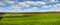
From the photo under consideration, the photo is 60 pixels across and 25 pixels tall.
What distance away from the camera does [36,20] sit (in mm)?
1984

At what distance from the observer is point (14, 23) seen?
194 centimetres

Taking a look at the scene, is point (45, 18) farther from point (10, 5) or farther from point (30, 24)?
point (10, 5)

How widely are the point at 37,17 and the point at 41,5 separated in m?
0.19

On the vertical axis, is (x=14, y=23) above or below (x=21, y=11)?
below

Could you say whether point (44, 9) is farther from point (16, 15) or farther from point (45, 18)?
point (16, 15)

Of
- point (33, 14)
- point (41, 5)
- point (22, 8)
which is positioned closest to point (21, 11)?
point (22, 8)

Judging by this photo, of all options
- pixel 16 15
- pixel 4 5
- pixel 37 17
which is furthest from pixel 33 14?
pixel 4 5

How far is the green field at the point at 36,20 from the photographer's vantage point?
1.95 m

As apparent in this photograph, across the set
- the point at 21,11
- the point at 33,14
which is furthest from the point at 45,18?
the point at 21,11

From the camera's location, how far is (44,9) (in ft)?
6.56

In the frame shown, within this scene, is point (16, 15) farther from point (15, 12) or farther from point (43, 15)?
point (43, 15)

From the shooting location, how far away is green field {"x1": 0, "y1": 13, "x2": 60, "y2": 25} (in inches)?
76.9

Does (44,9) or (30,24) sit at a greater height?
(44,9)

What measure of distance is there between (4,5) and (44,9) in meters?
0.59
